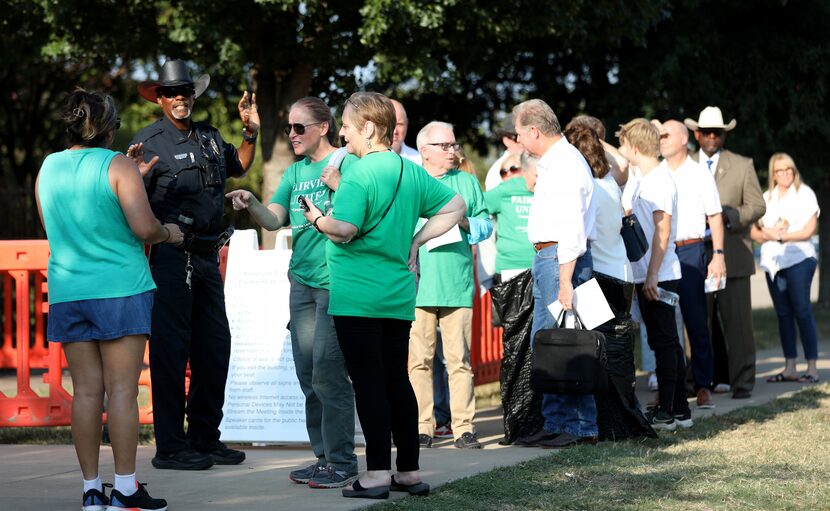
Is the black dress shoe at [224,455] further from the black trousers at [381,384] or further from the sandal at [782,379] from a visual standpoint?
the sandal at [782,379]

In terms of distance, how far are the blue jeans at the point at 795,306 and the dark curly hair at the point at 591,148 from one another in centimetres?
437

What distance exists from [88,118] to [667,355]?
4.51 meters

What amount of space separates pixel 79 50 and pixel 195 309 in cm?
1010

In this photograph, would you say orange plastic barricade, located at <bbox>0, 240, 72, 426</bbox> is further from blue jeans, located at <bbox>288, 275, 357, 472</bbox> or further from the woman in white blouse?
the woman in white blouse

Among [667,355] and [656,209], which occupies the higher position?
[656,209]

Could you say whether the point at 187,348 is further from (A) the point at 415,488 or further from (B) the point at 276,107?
(B) the point at 276,107

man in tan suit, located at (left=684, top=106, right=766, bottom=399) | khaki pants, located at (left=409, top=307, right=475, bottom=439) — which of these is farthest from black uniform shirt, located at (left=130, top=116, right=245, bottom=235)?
man in tan suit, located at (left=684, top=106, right=766, bottom=399)

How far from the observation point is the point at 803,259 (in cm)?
1142

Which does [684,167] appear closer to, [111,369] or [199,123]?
[199,123]

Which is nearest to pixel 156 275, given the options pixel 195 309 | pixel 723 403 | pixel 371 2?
pixel 195 309

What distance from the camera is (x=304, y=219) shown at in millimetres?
6434

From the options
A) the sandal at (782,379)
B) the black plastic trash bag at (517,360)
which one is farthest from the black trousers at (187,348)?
the sandal at (782,379)

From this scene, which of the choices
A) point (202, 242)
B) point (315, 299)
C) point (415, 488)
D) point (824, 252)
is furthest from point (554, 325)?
point (824, 252)

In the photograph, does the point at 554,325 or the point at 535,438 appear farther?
the point at 535,438
